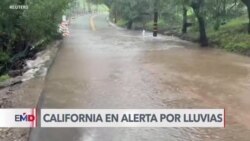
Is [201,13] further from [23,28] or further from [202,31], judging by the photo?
[23,28]

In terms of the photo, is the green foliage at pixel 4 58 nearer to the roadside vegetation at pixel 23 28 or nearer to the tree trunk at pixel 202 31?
the roadside vegetation at pixel 23 28

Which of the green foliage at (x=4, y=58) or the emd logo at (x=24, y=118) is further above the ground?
the emd logo at (x=24, y=118)

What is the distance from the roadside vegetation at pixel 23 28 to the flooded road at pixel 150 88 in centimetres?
240

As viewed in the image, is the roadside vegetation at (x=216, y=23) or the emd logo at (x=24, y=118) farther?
the roadside vegetation at (x=216, y=23)

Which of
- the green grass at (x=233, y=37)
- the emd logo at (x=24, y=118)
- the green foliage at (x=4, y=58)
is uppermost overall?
the emd logo at (x=24, y=118)

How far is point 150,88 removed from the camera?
14.4 m

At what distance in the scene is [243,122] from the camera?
10383 mm

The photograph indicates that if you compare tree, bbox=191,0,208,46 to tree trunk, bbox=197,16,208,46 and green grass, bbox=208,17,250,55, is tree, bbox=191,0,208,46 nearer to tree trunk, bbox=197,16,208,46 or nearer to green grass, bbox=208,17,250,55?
tree trunk, bbox=197,16,208,46

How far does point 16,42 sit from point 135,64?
340 inches

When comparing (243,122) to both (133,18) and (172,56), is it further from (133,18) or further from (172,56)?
(133,18)

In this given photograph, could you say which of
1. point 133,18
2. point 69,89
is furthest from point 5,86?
point 133,18

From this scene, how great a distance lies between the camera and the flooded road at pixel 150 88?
941 cm

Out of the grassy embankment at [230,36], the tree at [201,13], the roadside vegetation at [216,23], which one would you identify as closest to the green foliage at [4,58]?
the roadside vegetation at [216,23]

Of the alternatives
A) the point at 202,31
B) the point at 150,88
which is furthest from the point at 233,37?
the point at 150,88
